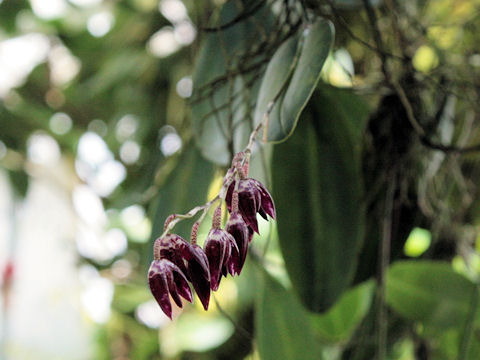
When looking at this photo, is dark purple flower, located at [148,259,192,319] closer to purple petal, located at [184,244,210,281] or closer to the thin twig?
purple petal, located at [184,244,210,281]

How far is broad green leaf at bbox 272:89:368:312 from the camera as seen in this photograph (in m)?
0.42

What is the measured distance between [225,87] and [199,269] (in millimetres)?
208

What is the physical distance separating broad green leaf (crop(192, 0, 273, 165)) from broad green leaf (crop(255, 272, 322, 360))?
10cm

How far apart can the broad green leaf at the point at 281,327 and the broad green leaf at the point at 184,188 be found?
0.09m

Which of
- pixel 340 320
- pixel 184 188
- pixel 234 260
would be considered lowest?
pixel 340 320

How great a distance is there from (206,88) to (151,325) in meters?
0.67

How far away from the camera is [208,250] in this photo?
0.22 meters

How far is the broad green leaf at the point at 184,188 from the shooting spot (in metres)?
0.45

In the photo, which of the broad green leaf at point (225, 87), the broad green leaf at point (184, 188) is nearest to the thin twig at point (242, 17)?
the broad green leaf at point (225, 87)

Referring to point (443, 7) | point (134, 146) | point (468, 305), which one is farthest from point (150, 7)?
point (468, 305)

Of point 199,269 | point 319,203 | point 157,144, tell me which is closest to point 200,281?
point 199,269

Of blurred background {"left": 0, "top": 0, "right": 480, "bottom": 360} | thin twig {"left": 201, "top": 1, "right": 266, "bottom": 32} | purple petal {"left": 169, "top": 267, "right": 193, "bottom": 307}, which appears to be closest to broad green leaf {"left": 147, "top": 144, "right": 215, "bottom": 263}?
blurred background {"left": 0, "top": 0, "right": 480, "bottom": 360}

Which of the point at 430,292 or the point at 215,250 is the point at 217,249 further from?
the point at 430,292

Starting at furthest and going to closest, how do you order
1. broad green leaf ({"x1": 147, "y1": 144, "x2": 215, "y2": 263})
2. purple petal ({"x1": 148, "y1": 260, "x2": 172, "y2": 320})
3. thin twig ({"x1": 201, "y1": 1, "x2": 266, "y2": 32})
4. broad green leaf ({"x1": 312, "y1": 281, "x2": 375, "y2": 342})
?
broad green leaf ({"x1": 312, "y1": 281, "x2": 375, "y2": 342})
broad green leaf ({"x1": 147, "y1": 144, "x2": 215, "y2": 263})
thin twig ({"x1": 201, "y1": 1, "x2": 266, "y2": 32})
purple petal ({"x1": 148, "y1": 260, "x2": 172, "y2": 320})
